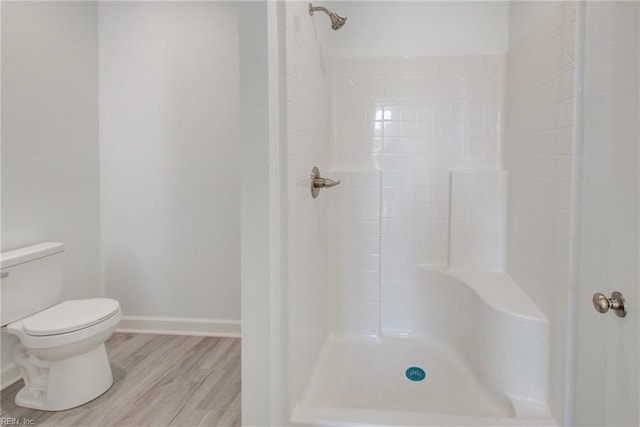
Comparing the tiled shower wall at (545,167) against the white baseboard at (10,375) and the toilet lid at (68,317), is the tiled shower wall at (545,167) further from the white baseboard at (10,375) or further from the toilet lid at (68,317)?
the white baseboard at (10,375)

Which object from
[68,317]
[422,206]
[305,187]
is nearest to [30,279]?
[68,317]

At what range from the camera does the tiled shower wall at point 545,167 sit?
65.7 inches

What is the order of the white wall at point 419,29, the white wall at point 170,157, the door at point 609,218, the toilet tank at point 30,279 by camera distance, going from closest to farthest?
1. the door at point 609,218
2. the toilet tank at point 30,279
3. the white wall at point 419,29
4. the white wall at point 170,157

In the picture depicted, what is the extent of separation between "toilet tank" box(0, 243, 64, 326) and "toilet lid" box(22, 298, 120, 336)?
8 centimetres

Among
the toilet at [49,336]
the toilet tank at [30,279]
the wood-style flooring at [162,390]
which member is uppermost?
the toilet tank at [30,279]

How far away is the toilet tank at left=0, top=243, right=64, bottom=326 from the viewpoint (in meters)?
2.24

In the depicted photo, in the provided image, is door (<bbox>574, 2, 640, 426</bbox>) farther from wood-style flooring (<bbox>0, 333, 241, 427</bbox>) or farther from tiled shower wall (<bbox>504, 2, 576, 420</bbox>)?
wood-style flooring (<bbox>0, 333, 241, 427</bbox>)

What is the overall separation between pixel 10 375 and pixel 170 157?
1540 millimetres

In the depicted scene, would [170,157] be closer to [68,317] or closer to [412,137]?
[68,317]

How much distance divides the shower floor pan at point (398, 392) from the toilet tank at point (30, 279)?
1.52m

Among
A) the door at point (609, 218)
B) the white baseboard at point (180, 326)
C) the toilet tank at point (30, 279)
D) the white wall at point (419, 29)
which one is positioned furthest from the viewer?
the white baseboard at point (180, 326)

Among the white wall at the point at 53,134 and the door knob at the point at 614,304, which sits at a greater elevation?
the white wall at the point at 53,134

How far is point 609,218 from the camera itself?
133 cm

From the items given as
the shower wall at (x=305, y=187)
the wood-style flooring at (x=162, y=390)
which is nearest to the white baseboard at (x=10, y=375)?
the wood-style flooring at (x=162, y=390)
